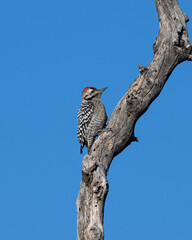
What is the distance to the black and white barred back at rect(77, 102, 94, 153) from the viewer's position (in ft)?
29.0

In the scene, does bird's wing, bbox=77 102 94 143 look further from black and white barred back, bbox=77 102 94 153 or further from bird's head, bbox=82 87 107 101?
bird's head, bbox=82 87 107 101

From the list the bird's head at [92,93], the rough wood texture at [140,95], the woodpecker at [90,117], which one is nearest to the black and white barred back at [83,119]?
the woodpecker at [90,117]

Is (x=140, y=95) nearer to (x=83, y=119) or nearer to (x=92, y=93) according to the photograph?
(x=83, y=119)

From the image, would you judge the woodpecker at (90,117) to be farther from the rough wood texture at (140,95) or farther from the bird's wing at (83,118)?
the rough wood texture at (140,95)

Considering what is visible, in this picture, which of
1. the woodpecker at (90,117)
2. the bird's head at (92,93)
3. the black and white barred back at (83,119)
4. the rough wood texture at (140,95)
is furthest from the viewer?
the bird's head at (92,93)

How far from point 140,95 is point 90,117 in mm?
1486

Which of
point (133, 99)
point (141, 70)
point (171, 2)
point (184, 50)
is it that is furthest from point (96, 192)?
point (171, 2)

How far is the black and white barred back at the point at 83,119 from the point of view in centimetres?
883

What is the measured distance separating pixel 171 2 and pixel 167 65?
1.17 m

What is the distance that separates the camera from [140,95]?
25.2ft

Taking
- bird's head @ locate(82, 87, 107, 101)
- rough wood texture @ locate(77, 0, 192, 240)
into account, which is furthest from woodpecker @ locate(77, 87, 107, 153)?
rough wood texture @ locate(77, 0, 192, 240)

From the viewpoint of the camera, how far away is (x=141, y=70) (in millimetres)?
7676

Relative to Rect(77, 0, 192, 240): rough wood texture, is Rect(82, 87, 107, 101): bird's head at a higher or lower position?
higher

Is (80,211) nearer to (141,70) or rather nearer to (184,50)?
(141,70)
